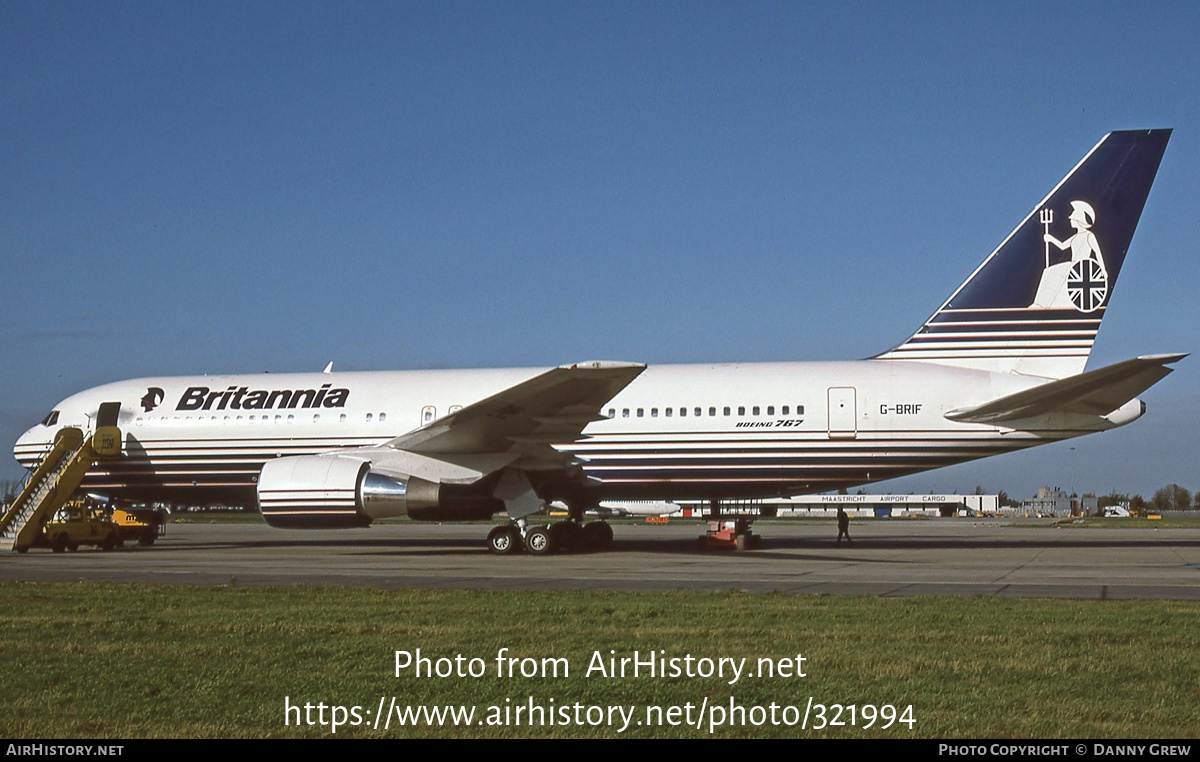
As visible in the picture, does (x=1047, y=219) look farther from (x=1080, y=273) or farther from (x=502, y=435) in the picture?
(x=502, y=435)

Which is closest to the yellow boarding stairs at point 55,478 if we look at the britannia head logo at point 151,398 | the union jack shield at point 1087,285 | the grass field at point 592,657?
the britannia head logo at point 151,398

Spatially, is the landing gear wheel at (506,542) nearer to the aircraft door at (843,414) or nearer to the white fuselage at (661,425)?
the white fuselage at (661,425)

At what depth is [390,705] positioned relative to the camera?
592 cm

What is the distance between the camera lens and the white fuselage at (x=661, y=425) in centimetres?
2044

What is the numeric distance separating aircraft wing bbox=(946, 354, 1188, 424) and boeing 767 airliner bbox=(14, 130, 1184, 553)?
0.13 ft

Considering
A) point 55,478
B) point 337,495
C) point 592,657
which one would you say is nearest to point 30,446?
point 55,478

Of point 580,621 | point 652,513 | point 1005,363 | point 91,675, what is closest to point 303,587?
point 580,621

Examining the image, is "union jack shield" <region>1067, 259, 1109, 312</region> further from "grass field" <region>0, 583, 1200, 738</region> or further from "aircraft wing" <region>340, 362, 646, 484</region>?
"grass field" <region>0, 583, 1200, 738</region>

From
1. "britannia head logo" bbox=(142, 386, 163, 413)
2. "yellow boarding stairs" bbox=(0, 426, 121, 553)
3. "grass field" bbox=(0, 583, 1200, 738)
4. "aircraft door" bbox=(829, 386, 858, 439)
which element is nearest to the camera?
"grass field" bbox=(0, 583, 1200, 738)

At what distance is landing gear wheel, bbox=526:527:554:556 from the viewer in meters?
20.2

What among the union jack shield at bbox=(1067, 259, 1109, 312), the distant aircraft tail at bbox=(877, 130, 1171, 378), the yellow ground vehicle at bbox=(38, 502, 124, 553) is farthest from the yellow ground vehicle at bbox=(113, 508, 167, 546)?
the union jack shield at bbox=(1067, 259, 1109, 312)

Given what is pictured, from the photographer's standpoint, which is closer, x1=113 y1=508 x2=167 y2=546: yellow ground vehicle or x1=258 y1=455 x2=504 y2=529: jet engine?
x1=258 y1=455 x2=504 y2=529: jet engine

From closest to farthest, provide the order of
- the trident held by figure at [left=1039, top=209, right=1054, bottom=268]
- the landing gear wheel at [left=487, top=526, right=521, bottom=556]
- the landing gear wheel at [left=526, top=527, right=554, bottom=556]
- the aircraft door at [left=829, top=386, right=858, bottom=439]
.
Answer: the landing gear wheel at [left=526, top=527, right=554, bottom=556] < the landing gear wheel at [left=487, top=526, right=521, bottom=556] < the aircraft door at [left=829, top=386, right=858, bottom=439] < the trident held by figure at [left=1039, top=209, right=1054, bottom=268]

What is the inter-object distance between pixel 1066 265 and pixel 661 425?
8.53m
